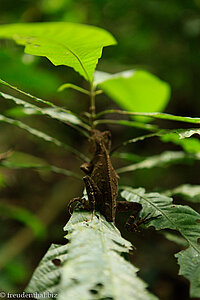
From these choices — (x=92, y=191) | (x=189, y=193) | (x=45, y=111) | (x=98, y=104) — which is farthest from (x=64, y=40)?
(x=98, y=104)

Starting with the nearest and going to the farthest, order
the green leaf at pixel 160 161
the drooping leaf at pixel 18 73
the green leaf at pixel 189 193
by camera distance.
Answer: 1. the green leaf at pixel 189 193
2. the green leaf at pixel 160 161
3. the drooping leaf at pixel 18 73

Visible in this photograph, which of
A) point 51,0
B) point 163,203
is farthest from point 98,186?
point 51,0

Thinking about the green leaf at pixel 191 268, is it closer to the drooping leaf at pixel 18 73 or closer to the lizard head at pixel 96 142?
the lizard head at pixel 96 142

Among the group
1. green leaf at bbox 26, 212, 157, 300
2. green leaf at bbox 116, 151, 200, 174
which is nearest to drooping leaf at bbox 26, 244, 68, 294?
green leaf at bbox 26, 212, 157, 300

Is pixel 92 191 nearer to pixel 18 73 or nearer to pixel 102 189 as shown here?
pixel 102 189

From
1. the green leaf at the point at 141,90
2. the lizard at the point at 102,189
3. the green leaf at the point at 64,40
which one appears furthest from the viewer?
the green leaf at the point at 141,90

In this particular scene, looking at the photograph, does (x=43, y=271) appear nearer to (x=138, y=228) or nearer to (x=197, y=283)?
(x=197, y=283)

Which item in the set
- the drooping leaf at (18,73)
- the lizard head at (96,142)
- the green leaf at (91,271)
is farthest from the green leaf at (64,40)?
the drooping leaf at (18,73)
